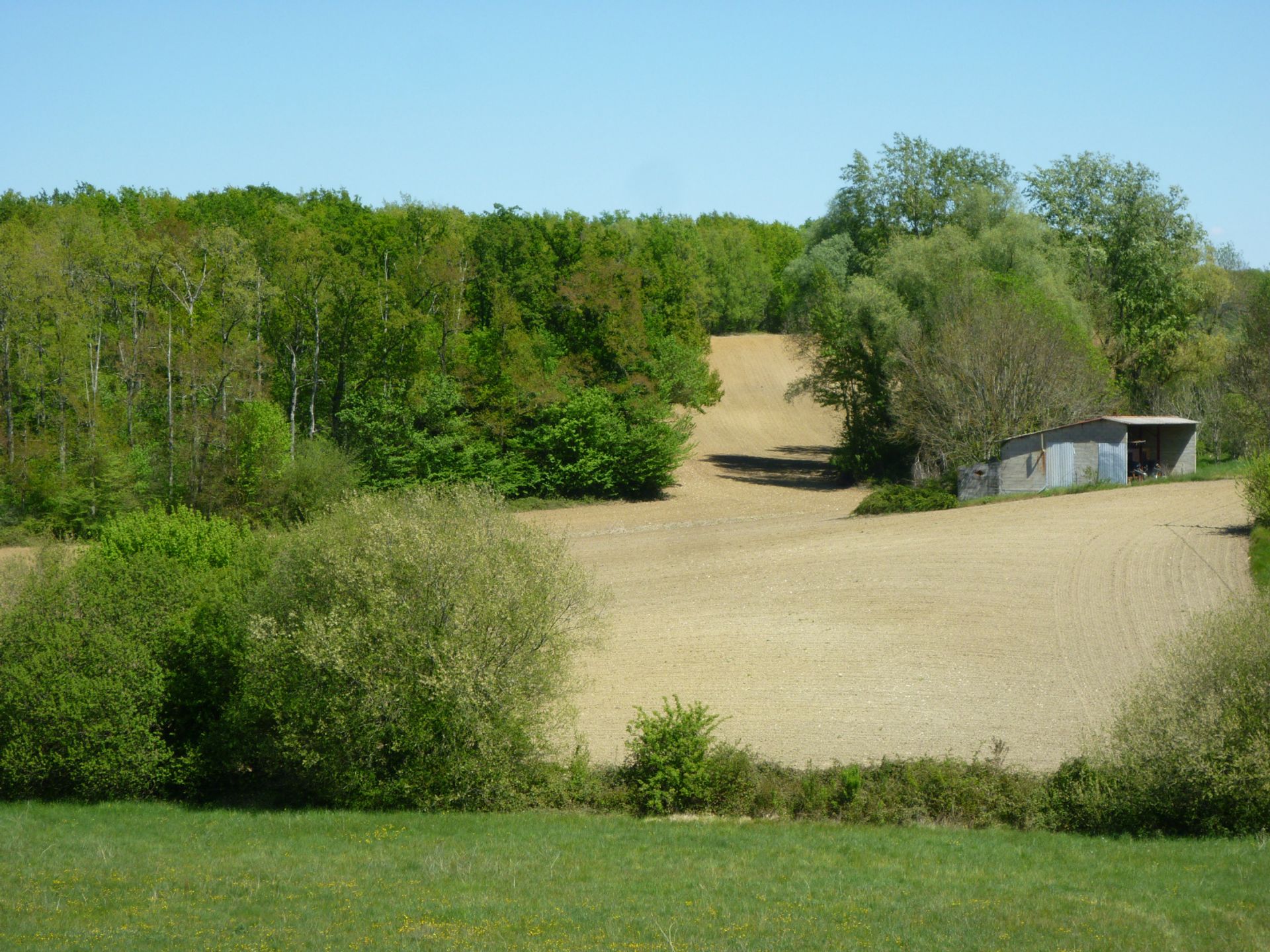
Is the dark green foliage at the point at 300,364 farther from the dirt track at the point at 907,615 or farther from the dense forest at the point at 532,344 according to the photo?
the dirt track at the point at 907,615

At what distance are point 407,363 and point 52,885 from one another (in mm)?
41940

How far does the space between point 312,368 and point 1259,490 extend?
130ft

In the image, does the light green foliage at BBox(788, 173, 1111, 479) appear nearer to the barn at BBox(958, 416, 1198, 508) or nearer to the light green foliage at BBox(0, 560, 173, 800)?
the barn at BBox(958, 416, 1198, 508)

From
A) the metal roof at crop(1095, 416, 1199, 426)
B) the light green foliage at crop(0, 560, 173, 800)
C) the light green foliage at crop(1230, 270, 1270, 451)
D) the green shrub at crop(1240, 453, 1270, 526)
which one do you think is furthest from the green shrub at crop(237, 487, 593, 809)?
the light green foliage at crop(1230, 270, 1270, 451)

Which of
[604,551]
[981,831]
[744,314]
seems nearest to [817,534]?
[604,551]

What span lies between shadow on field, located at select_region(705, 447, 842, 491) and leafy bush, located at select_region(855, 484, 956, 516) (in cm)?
1431

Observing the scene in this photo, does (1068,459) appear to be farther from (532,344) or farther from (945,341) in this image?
(532,344)

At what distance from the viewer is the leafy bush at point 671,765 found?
18734 millimetres

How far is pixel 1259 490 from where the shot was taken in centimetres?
3450

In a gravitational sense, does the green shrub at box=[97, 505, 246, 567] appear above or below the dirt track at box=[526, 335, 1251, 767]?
above

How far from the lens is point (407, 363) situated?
55.0 m

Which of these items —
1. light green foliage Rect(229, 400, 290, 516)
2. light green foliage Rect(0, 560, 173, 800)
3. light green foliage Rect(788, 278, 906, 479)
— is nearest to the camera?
light green foliage Rect(0, 560, 173, 800)

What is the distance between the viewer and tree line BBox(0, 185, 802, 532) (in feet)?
158

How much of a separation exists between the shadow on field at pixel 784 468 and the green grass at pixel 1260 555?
1102 inches
